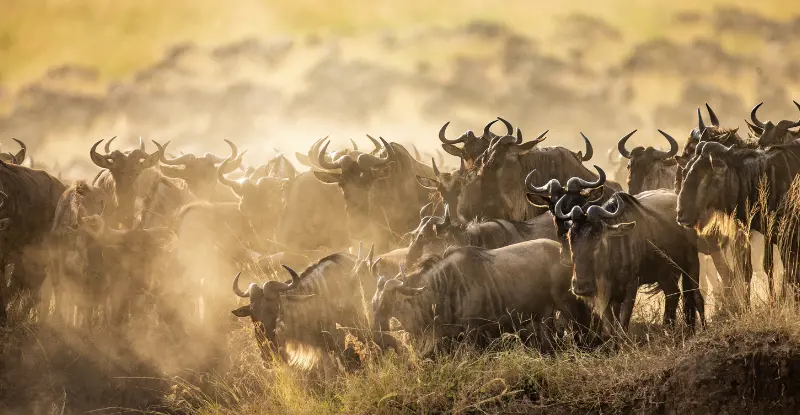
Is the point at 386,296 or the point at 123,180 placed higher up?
the point at 123,180

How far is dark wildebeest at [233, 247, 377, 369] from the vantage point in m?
9.27

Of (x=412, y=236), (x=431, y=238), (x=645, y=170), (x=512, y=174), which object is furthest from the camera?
(x=645, y=170)

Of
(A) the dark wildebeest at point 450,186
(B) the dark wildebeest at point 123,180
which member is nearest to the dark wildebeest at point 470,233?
(A) the dark wildebeest at point 450,186

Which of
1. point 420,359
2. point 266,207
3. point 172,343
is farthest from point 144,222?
point 420,359

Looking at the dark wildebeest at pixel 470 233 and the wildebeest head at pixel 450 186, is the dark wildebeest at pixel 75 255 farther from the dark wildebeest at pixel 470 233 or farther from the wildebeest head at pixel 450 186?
the dark wildebeest at pixel 470 233

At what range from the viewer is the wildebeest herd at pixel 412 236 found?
8289 millimetres

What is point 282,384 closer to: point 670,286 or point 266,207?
point 670,286

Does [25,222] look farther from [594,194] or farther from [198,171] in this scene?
[594,194]

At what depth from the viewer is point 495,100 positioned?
165 feet

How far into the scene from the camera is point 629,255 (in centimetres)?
832

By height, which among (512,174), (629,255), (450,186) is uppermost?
(512,174)

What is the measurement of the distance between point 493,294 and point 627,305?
1.18 metres

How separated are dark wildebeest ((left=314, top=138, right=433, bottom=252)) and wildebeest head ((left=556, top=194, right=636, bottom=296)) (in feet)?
13.1

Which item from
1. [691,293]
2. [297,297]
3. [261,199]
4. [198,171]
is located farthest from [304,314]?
[198,171]
